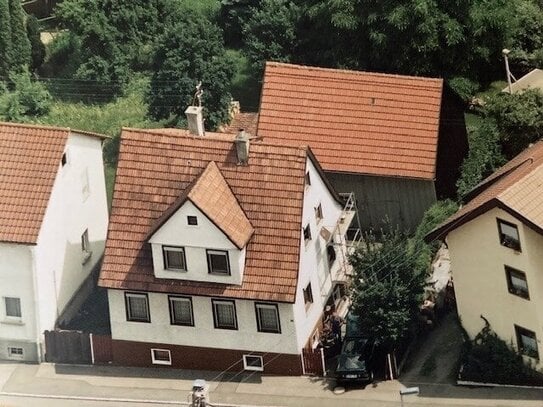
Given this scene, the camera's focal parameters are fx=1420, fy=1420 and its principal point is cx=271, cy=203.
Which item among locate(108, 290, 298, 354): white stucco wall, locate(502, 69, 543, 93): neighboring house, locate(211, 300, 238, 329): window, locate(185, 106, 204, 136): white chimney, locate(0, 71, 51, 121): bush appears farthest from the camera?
locate(0, 71, 51, 121): bush

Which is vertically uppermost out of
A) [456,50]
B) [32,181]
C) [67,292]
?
[456,50]

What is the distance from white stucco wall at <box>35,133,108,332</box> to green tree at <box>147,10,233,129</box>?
821 cm

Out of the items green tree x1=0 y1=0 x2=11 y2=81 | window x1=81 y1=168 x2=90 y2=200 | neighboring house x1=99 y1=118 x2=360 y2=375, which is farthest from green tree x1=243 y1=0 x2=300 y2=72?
neighboring house x1=99 y1=118 x2=360 y2=375

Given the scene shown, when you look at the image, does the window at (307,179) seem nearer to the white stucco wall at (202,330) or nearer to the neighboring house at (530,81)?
the white stucco wall at (202,330)

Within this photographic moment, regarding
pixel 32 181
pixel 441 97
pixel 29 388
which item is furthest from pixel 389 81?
pixel 29 388

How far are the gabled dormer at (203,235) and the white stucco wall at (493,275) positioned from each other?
8999 millimetres

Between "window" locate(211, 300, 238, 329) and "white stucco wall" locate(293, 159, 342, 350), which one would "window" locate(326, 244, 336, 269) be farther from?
"window" locate(211, 300, 238, 329)

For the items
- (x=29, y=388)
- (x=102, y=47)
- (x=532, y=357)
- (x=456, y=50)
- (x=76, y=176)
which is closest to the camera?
(x=532, y=357)

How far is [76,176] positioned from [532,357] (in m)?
22.8

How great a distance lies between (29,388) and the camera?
205 feet

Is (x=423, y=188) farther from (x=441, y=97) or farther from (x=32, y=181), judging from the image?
(x=32, y=181)

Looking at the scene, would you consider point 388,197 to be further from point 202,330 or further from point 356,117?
point 202,330

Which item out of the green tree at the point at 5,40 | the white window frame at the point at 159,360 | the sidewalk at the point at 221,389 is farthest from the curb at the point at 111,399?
the green tree at the point at 5,40

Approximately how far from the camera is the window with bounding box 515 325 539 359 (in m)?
58.0
